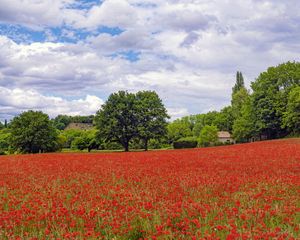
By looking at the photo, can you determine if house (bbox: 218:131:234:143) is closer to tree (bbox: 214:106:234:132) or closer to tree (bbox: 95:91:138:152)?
tree (bbox: 214:106:234:132)

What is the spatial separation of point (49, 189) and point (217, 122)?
115983 mm

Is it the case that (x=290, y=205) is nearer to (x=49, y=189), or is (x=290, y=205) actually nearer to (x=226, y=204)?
(x=226, y=204)

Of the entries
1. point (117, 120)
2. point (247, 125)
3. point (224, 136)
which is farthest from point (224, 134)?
point (117, 120)

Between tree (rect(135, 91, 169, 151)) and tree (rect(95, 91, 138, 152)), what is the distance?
3.69 feet

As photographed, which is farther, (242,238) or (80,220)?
(80,220)

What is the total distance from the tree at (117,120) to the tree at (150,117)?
1123mm

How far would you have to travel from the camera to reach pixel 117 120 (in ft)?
198

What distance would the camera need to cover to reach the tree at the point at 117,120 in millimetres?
60594

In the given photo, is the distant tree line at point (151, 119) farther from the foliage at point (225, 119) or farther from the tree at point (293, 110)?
the foliage at point (225, 119)

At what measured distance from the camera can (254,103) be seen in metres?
71.2

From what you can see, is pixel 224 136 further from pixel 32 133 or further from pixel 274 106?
pixel 32 133

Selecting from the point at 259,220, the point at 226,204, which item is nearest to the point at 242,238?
the point at 259,220

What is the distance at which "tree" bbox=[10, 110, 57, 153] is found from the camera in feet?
210

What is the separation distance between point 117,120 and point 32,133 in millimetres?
16552
